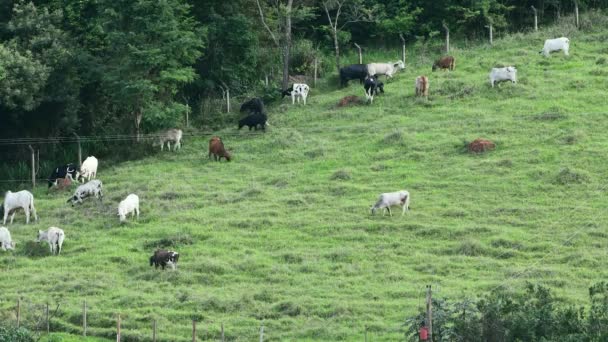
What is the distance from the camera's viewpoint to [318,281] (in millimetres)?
42250

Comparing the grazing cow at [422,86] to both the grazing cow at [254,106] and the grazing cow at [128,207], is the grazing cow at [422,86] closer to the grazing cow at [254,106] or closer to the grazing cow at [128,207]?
the grazing cow at [254,106]

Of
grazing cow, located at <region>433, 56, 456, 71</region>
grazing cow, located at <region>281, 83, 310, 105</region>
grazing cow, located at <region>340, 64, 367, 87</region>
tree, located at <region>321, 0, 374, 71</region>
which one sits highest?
tree, located at <region>321, 0, 374, 71</region>

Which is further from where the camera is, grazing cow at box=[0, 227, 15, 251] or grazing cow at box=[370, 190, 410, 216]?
grazing cow at box=[370, 190, 410, 216]

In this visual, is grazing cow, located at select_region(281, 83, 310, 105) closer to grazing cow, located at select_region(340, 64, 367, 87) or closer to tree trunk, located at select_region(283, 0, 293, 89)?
tree trunk, located at select_region(283, 0, 293, 89)

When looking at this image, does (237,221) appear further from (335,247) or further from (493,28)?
(493,28)

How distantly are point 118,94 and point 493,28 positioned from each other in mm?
20110

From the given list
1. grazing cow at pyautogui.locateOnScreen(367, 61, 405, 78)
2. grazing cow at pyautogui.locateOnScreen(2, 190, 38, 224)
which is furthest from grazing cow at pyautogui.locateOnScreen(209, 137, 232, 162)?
grazing cow at pyautogui.locateOnScreen(367, 61, 405, 78)

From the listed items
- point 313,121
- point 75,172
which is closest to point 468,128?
point 313,121

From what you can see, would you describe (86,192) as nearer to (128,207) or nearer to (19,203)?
(19,203)

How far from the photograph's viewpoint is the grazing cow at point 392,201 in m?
48.2

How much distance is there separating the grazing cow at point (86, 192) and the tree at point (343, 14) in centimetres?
1669

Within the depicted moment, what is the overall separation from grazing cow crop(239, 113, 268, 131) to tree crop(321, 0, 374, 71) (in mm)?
7564

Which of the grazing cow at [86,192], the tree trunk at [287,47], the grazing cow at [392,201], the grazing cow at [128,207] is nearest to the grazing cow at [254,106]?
the tree trunk at [287,47]

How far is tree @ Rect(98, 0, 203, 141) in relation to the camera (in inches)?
2292
